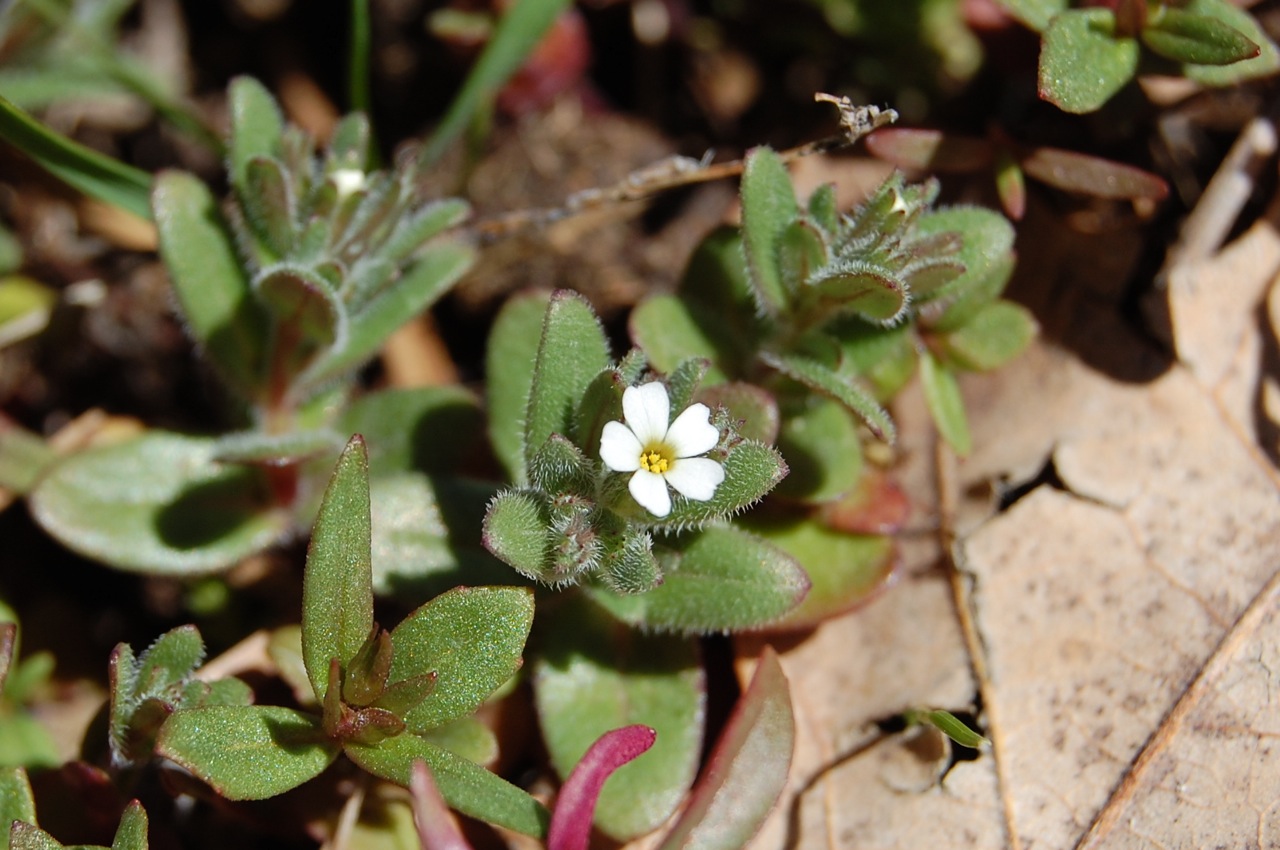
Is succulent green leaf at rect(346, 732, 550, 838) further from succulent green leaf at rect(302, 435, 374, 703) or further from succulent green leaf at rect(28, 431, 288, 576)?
succulent green leaf at rect(28, 431, 288, 576)

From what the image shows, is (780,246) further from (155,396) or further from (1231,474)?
(155,396)

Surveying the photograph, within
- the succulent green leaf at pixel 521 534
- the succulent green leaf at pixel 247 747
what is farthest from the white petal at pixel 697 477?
the succulent green leaf at pixel 247 747

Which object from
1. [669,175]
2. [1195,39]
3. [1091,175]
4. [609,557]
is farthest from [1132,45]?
[609,557]

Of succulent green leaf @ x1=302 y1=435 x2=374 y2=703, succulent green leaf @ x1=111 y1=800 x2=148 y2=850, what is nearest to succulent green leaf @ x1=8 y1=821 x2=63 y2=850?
succulent green leaf @ x1=111 y1=800 x2=148 y2=850

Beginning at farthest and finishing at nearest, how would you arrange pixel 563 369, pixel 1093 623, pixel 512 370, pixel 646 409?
1. pixel 512 370
2. pixel 1093 623
3. pixel 563 369
4. pixel 646 409

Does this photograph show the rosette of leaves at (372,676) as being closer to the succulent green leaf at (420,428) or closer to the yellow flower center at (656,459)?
the yellow flower center at (656,459)

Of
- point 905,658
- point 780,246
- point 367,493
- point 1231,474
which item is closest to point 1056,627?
point 905,658

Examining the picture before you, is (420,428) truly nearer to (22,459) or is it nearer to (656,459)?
(656,459)

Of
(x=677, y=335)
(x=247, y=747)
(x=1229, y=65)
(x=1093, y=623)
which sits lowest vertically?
(x=1093, y=623)
